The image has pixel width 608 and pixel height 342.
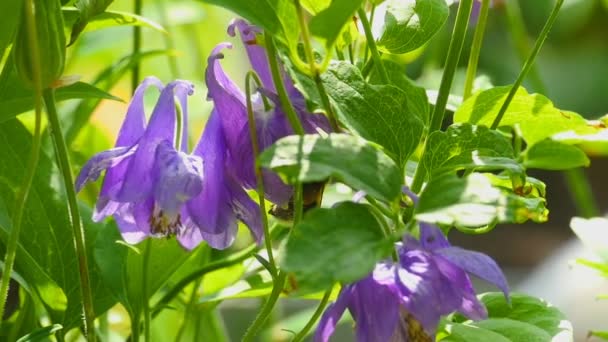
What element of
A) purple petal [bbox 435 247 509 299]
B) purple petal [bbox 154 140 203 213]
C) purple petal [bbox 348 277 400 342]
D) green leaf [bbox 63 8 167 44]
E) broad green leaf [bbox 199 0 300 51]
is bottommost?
purple petal [bbox 348 277 400 342]

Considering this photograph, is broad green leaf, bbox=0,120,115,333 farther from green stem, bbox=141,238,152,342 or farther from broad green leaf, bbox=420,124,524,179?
broad green leaf, bbox=420,124,524,179

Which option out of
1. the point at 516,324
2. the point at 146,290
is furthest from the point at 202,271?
the point at 516,324

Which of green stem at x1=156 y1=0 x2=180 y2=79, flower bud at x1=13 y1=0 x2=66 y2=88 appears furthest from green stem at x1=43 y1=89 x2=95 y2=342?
green stem at x1=156 y1=0 x2=180 y2=79

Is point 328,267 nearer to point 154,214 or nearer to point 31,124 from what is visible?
point 154,214

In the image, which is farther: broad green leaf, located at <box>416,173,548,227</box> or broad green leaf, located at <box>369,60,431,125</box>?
broad green leaf, located at <box>369,60,431,125</box>

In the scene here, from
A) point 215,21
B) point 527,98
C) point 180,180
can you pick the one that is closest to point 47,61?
point 180,180
